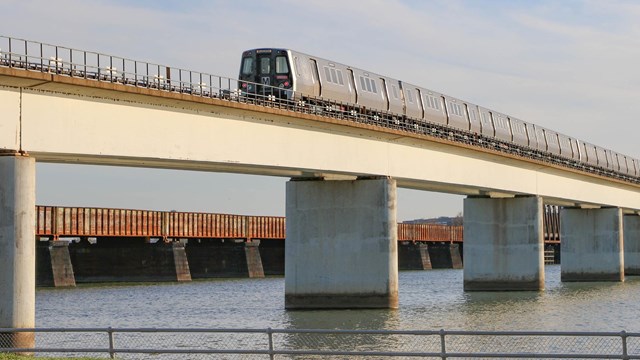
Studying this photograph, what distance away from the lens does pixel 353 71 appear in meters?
65.4

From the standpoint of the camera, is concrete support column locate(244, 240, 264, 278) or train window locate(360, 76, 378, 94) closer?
train window locate(360, 76, 378, 94)

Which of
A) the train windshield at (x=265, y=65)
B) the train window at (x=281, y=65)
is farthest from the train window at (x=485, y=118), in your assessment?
the train window at (x=281, y=65)

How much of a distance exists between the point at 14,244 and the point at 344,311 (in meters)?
22.6

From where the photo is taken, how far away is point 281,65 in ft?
198

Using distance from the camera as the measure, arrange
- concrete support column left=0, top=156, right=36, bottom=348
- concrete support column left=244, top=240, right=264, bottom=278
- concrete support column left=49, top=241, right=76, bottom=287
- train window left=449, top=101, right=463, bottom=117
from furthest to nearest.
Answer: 1. concrete support column left=244, top=240, right=264, bottom=278
2. concrete support column left=49, top=241, right=76, bottom=287
3. train window left=449, top=101, right=463, bottom=117
4. concrete support column left=0, top=156, right=36, bottom=348

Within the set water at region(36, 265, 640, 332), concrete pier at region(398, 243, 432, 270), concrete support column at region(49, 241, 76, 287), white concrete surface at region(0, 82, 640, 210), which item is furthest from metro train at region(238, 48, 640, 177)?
concrete pier at region(398, 243, 432, 270)

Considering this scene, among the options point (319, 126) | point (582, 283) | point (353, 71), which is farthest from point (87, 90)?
point (582, 283)

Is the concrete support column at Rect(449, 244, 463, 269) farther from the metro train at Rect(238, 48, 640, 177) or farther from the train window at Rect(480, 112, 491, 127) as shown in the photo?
the train window at Rect(480, 112, 491, 127)

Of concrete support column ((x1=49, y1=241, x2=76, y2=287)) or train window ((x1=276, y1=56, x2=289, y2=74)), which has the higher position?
train window ((x1=276, y1=56, x2=289, y2=74))

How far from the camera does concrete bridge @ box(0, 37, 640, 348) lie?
37.8 metres

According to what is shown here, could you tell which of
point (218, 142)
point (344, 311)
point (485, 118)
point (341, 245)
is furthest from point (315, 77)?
point (485, 118)

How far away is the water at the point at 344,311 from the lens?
4956 cm

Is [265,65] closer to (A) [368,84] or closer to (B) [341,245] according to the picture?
(A) [368,84]

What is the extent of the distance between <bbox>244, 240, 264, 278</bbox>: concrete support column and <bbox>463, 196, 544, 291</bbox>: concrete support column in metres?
35.9
